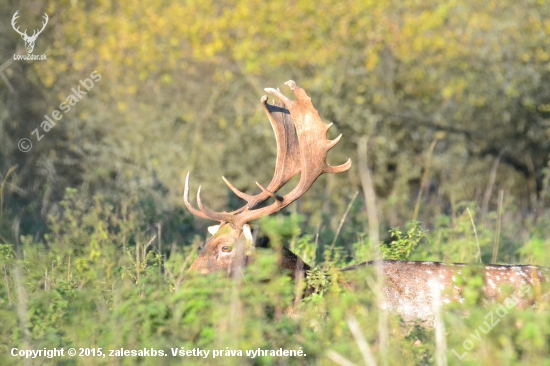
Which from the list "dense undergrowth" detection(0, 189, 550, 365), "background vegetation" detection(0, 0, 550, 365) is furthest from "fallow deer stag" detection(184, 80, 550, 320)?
"background vegetation" detection(0, 0, 550, 365)

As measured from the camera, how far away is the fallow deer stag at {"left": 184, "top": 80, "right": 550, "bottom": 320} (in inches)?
219

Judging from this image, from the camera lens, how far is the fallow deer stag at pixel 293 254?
18.2 ft

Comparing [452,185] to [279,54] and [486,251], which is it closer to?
[279,54]

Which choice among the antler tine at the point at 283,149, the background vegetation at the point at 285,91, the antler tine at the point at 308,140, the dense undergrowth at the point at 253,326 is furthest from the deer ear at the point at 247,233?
the background vegetation at the point at 285,91

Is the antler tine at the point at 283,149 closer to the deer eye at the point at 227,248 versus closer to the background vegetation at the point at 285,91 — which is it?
the deer eye at the point at 227,248

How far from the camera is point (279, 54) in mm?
13648

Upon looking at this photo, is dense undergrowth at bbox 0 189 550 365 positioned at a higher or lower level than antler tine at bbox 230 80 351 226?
lower

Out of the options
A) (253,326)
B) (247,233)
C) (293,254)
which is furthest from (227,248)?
(253,326)

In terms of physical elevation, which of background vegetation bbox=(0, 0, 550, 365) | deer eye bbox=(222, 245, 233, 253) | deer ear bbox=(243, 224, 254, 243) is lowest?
deer eye bbox=(222, 245, 233, 253)

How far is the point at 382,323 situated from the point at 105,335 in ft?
4.56

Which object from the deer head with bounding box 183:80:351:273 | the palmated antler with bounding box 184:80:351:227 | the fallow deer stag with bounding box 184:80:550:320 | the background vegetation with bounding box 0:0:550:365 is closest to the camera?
the fallow deer stag with bounding box 184:80:550:320

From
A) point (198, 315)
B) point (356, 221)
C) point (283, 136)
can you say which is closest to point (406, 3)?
point (356, 221)

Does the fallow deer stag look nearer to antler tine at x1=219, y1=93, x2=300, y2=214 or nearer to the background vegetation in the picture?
antler tine at x1=219, y1=93, x2=300, y2=214

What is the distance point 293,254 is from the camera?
6.20m
